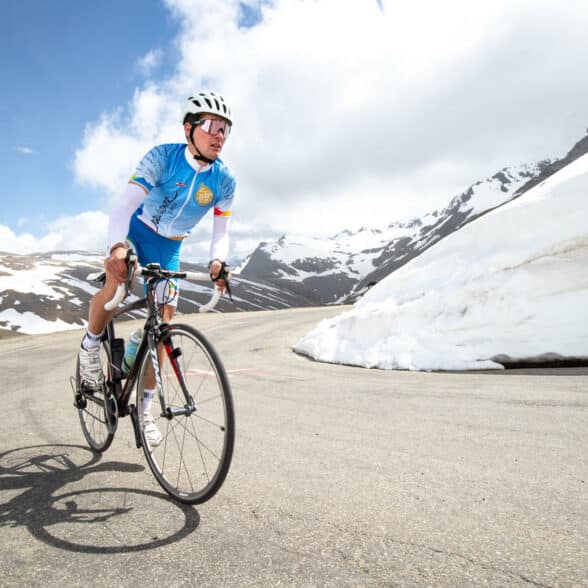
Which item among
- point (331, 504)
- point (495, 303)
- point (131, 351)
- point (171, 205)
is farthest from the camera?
point (495, 303)

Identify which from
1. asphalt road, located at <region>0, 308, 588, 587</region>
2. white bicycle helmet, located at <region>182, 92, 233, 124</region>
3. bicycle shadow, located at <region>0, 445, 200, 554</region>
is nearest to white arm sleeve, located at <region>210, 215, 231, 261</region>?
white bicycle helmet, located at <region>182, 92, 233, 124</region>

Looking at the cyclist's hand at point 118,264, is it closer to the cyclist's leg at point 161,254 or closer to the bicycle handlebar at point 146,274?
the bicycle handlebar at point 146,274

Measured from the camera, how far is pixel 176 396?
259cm

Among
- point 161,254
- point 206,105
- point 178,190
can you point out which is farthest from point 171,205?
point 206,105

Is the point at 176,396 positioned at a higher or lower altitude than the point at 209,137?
lower

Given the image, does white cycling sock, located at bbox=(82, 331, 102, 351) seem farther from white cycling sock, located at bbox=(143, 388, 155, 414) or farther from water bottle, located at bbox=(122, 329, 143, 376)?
white cycling sock, located at bbox=(143, 388, 155, 414)

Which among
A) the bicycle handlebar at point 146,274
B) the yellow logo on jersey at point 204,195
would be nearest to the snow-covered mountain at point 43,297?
the yellow logo on jersey at point 204,195

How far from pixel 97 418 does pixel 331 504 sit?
224 cm

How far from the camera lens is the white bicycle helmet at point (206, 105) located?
128 inches

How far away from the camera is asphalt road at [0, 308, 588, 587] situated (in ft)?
5.53

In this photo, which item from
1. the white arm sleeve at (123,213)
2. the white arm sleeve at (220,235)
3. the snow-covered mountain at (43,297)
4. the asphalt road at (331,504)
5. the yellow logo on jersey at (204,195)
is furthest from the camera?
the snow-covered mountain at (43,297)

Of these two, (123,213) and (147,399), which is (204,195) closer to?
(123,213)

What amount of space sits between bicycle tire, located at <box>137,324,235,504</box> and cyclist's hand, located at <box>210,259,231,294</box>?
48cm

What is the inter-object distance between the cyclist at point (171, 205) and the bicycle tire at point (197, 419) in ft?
0.86
